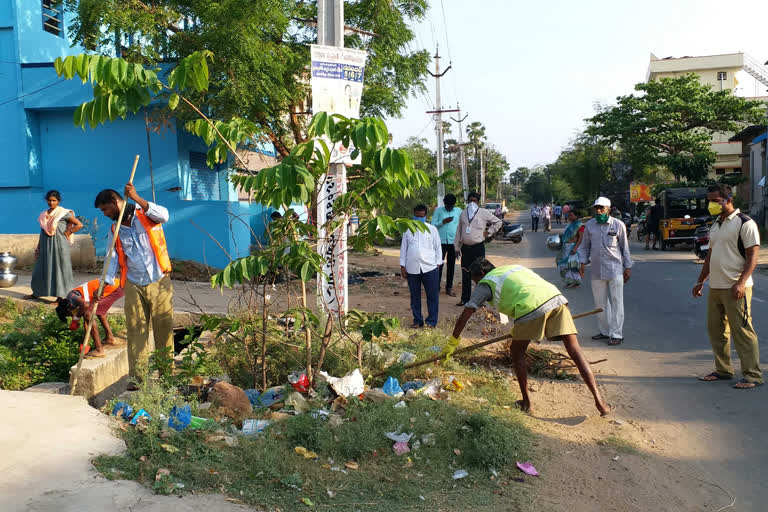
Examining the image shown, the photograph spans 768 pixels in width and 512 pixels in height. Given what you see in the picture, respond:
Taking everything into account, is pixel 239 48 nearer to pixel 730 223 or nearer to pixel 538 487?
pixel 730 223

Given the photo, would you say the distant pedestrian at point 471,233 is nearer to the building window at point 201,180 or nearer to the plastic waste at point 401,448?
the plastic waste at point 401,448

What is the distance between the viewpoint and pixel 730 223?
5.85m

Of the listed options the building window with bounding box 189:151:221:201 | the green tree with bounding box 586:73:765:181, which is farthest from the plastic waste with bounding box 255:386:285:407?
the green tree with bounding box 586:73:765:181

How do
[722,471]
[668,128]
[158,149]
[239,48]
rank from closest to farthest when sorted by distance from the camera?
[722,471] → [239,48] → [158,149] → [668,128]

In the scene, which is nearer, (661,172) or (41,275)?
(41,275)

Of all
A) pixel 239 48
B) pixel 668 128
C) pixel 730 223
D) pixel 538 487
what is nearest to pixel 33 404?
pixel 538 487

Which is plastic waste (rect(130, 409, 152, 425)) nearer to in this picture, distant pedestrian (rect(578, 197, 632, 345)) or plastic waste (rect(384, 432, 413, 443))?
plastic waste (rect(384, 432, 413, 443))

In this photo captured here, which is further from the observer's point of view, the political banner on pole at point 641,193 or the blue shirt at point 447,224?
the political banner on pole at point 641,193

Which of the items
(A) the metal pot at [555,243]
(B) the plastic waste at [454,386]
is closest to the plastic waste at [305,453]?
(B) the plastic waste at [454,386]

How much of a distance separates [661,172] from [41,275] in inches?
1625

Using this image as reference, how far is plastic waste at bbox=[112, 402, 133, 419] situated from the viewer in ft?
14.8

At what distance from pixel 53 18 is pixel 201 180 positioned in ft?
18.3

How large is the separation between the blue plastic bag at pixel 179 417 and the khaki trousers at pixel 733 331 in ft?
15.2

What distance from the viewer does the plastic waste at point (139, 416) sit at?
4348mm
